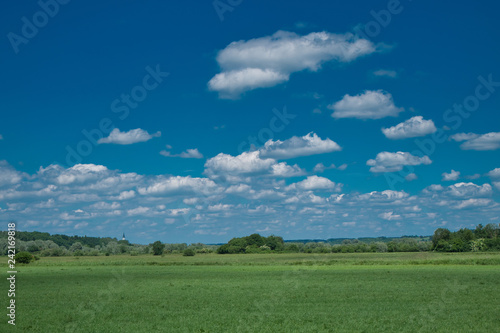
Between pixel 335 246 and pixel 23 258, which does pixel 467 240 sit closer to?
pixel 335 246

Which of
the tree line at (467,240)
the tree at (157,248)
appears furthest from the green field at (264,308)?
the tree at (157,248)

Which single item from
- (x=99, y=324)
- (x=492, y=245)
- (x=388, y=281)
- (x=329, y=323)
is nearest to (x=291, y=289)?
(x=388, y=281)

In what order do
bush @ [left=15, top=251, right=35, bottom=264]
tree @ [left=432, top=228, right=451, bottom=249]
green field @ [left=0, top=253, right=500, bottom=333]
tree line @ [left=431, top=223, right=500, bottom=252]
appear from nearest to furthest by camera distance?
green field @ [left=0, top=253, right=500, bottom=333], bush @ [left=15, top=251, right=35, bottom=264], tree line @ [left=431, top=223, right=500, bottom=252], tree @ [left=432, top=228, right=451, bottom=249]

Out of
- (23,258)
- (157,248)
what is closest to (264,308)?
(23,258)

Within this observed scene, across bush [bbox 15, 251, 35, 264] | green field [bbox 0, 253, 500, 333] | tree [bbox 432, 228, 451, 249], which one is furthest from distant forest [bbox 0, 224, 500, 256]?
green field [bbox 0, 253, 500, 333]

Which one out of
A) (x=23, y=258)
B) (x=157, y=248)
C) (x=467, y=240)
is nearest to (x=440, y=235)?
(x=467, y=240)

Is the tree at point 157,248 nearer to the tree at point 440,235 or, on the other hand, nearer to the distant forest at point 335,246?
the distant forest at point 335,246

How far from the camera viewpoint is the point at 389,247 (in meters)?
147

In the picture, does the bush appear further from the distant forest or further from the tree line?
the tree line

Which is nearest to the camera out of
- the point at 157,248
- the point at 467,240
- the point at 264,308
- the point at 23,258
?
the point at 264,308

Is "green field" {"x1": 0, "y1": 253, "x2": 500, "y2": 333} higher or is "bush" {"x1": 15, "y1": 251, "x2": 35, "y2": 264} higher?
"bush" {"x1": 15, "y1": 251, "x2": 35, "y2": 264}

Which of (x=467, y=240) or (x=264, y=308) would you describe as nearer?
(x=264, y=308)

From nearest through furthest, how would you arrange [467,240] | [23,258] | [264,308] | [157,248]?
[264,308], [23,258], [467,240], [157,248]

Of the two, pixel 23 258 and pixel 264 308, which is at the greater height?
pixel 23 258
